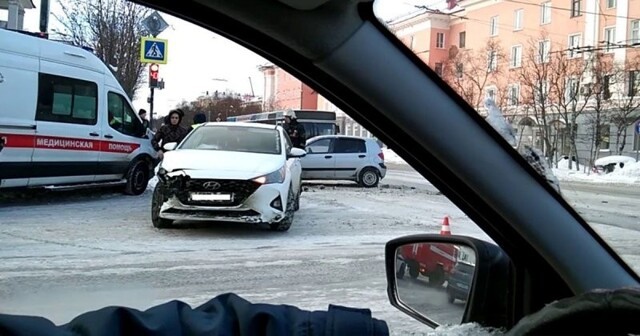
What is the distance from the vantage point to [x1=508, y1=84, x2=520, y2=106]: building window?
5.85 ft

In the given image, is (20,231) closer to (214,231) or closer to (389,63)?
(214,231)

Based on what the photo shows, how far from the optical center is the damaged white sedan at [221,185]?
23.0 feet

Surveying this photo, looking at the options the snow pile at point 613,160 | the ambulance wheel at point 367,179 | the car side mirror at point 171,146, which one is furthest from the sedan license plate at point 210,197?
the ambulance wheel at point 367,179

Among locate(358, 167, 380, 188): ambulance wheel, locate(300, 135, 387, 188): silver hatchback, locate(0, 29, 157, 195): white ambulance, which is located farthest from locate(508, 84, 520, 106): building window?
locate(358, 167, 380, 188): ambulance wheel

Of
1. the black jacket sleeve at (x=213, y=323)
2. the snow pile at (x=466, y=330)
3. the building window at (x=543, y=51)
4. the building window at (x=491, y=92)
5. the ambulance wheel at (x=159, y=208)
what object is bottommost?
the ambulance wheel at (x=159, y=208)

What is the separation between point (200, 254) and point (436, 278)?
4.56 meters

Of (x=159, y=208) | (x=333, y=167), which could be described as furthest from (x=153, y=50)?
(x=333, y=167)

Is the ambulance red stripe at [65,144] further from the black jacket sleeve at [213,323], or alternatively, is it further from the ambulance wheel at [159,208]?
the black jacket sleeve at [213,323]

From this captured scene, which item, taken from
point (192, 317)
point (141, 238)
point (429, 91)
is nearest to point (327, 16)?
point (429, 91)

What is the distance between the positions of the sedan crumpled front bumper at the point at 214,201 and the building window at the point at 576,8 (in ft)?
18.6

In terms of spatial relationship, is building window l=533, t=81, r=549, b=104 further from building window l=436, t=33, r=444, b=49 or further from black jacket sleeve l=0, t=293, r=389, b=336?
black jacket sleeve l=0, t=293, r=389, b=336

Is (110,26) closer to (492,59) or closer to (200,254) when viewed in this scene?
(492,59)

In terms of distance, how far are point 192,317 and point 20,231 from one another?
599cm

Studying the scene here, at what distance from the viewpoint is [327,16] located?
1.34 meters
